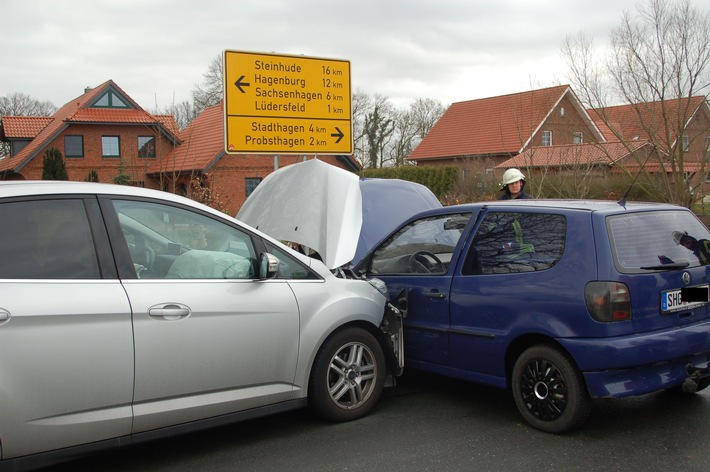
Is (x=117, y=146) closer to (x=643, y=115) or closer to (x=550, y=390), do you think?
(x=643, y=115)

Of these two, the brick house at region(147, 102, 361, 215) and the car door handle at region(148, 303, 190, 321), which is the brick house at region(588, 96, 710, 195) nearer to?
the car door handle at region(148, 303, 190, 321)

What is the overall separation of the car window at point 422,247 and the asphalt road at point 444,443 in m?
1.14

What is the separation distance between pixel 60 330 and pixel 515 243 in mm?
3018

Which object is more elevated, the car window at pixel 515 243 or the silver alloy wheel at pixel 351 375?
the car window at pixel 515 243

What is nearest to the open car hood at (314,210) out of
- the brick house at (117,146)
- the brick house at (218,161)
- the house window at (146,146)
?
→ the brick house at (218,161)

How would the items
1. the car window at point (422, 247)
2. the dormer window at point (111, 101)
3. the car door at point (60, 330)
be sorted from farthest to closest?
1. the dormer window at point (111, 101)
2. the car window at point (422, 247)
3. the car door at point (60, 330)

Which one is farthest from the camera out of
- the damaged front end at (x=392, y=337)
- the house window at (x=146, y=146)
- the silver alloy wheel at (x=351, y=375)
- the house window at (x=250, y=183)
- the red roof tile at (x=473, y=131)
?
the red roof tile at (x=473, y=131)

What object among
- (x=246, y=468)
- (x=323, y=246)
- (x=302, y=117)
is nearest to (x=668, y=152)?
(x=302, y=117)

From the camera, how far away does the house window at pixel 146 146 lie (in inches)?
1480

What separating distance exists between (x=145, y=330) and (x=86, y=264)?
1.63 ft

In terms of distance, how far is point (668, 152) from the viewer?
50.9ft

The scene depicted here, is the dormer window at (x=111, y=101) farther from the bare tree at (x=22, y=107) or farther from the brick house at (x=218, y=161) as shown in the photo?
the bare tree at (x=22, y=107)

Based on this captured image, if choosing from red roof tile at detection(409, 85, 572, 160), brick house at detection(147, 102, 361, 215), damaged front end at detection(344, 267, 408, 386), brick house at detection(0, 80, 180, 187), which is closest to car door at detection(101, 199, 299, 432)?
damaged front end at detection(344, 267, 408, 386)

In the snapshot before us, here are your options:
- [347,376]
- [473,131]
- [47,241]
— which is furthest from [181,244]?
[473,131]
